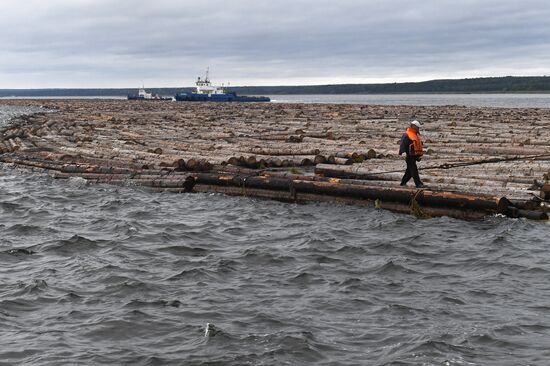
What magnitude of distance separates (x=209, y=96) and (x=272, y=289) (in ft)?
423

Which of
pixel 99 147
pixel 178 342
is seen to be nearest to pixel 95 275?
pixel 178 342

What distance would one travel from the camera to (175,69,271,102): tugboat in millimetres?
137250

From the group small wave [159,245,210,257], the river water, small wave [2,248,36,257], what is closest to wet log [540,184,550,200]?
the river water

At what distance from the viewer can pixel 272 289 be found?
10789 mm

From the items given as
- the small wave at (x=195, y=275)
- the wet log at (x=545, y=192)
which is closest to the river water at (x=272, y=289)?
the small wave at (x=195, y=275)

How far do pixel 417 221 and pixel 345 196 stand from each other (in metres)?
2.80

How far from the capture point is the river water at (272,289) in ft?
27.2

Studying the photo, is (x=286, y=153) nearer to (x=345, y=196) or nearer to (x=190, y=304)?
(x=345, y=196)

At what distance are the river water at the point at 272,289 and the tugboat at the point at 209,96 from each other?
398 feet

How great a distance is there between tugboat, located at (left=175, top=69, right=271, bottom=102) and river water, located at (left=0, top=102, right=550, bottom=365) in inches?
4773

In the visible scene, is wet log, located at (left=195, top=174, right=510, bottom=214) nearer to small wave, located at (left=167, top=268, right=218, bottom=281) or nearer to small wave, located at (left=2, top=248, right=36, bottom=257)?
small wave, located at (left=167, top=268, right=218, bottom=281)

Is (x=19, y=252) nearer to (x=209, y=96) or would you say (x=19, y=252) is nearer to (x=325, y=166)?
(x=325, y=166)

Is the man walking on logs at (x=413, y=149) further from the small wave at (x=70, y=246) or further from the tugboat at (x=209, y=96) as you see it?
the tugboat at (x=209, y=96)

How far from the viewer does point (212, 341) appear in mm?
8547
